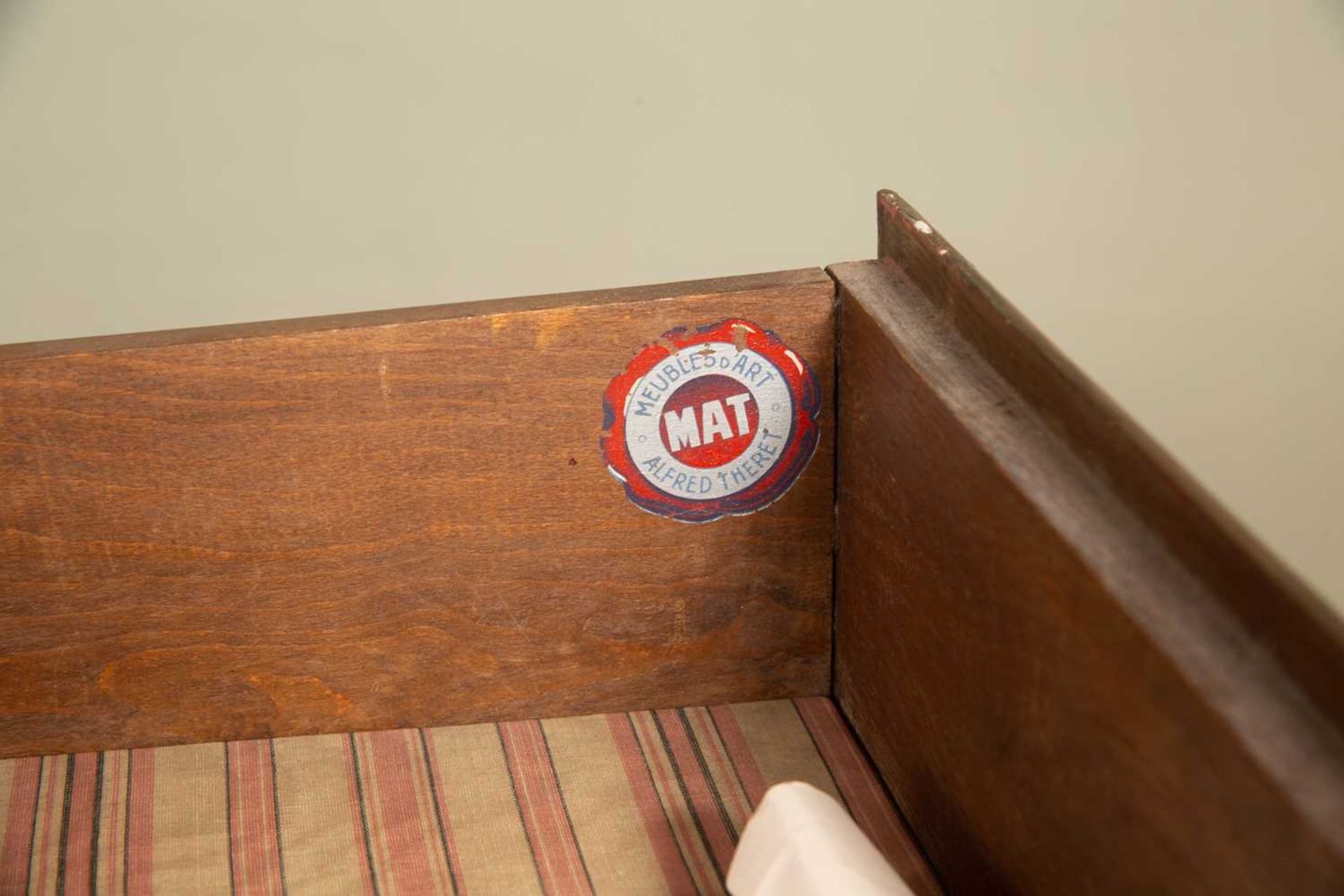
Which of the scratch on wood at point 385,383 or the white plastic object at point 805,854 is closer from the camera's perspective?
the white plastic object at point 805,854

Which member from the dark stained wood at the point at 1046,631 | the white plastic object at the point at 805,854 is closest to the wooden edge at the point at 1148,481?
the dark stained wood at the point at 1046,631

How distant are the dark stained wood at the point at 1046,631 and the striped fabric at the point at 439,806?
8 cm

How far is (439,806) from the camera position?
36.7 inches

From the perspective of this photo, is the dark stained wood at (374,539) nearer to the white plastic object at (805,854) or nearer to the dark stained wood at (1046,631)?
the dark stained wood at (1046,631)

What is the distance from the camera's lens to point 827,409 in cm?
93

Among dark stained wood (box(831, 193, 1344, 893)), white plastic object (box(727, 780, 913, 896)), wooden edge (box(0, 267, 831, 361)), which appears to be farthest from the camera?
wooden edge (box(0, 267, 831, 361))

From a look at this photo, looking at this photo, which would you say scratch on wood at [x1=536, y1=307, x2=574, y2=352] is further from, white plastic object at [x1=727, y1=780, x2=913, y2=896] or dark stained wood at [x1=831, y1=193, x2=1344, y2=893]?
white plastic object at [x1=727, y1=780, x2=913, y2=896]

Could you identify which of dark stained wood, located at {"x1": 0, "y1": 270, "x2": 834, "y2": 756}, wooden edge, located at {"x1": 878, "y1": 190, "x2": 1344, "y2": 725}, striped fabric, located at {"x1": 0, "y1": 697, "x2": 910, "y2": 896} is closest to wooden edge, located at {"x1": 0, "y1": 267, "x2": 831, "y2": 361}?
dark stained wood, located at {"x1": 0, "y1": 270, "x2": 834, "y2": 756}

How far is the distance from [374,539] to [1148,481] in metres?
0.49

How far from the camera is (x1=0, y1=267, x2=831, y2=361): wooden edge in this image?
2.85 ft

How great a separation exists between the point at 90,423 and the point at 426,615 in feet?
0.77

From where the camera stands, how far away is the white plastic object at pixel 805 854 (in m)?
0.74

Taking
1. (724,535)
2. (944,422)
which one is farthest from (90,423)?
(944,422)

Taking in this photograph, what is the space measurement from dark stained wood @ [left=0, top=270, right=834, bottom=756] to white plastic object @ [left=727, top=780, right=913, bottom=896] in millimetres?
211
